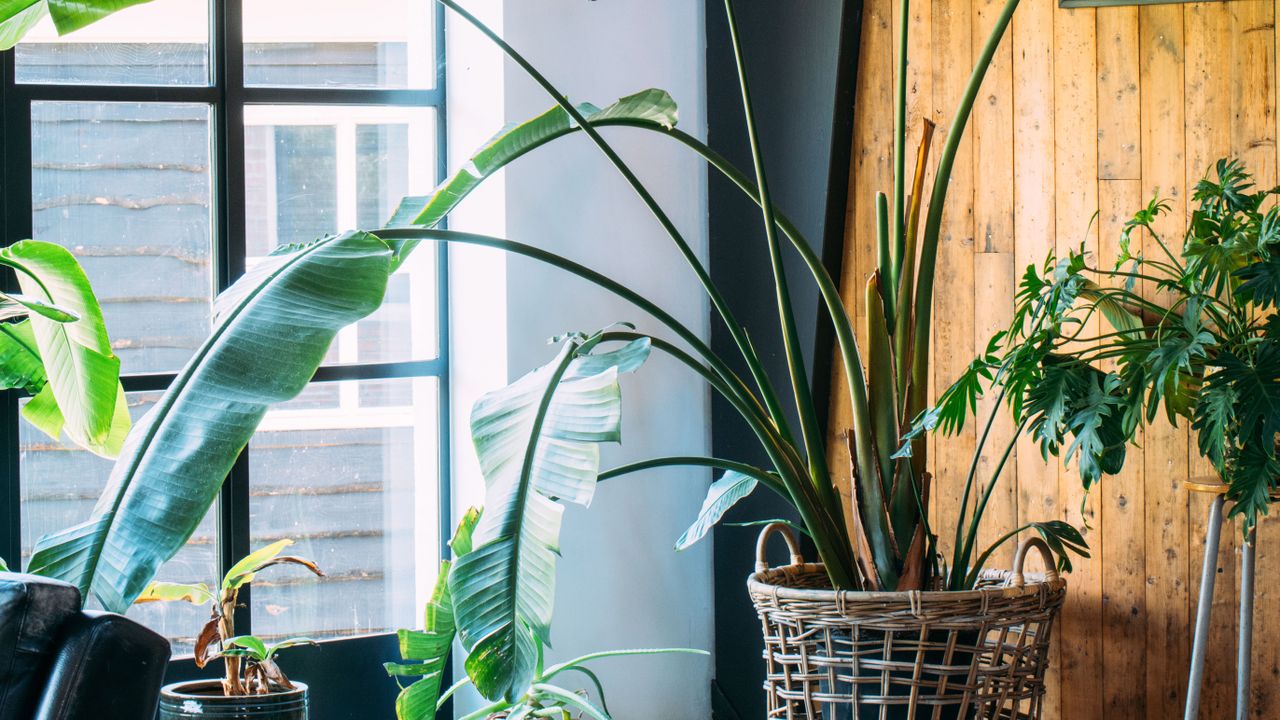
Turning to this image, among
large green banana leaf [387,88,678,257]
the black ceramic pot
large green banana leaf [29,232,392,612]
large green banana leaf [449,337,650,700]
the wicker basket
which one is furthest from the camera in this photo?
the black ceramic pot

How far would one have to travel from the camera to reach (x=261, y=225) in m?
2.61

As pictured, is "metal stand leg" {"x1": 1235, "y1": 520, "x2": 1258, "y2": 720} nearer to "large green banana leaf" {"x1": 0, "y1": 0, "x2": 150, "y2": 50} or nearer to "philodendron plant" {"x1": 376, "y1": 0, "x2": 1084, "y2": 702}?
"philodendron plant" {"x1": 376, "y1": 0, "x2": 1084, "y2": 702}

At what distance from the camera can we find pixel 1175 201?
1.58 metres

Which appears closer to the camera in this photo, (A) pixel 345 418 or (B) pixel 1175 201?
(B) pixel 1175 201

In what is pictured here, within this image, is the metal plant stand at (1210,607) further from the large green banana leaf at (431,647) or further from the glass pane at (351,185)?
the glass pane at (351,185)

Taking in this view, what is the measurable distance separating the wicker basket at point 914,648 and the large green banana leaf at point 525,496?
34 centimetres

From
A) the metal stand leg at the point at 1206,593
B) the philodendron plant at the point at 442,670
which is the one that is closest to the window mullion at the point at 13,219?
the philodendron plant at the point at 442,670

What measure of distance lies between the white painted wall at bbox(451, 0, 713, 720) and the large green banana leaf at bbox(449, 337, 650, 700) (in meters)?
1.03

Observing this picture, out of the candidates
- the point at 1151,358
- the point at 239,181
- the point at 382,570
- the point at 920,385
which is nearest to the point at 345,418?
the point at 382,570

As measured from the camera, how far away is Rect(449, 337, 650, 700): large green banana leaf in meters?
1.28

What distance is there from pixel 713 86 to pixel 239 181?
1148mm

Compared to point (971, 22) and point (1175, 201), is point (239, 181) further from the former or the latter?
point (1175, 201)

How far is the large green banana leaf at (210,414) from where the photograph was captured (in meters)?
1.01

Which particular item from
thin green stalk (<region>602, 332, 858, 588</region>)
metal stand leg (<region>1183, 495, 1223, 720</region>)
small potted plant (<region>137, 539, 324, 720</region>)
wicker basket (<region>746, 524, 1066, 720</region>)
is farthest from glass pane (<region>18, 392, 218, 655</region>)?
Result: metal stand leg (<region>1183, 495, 1223, 720</region>)
